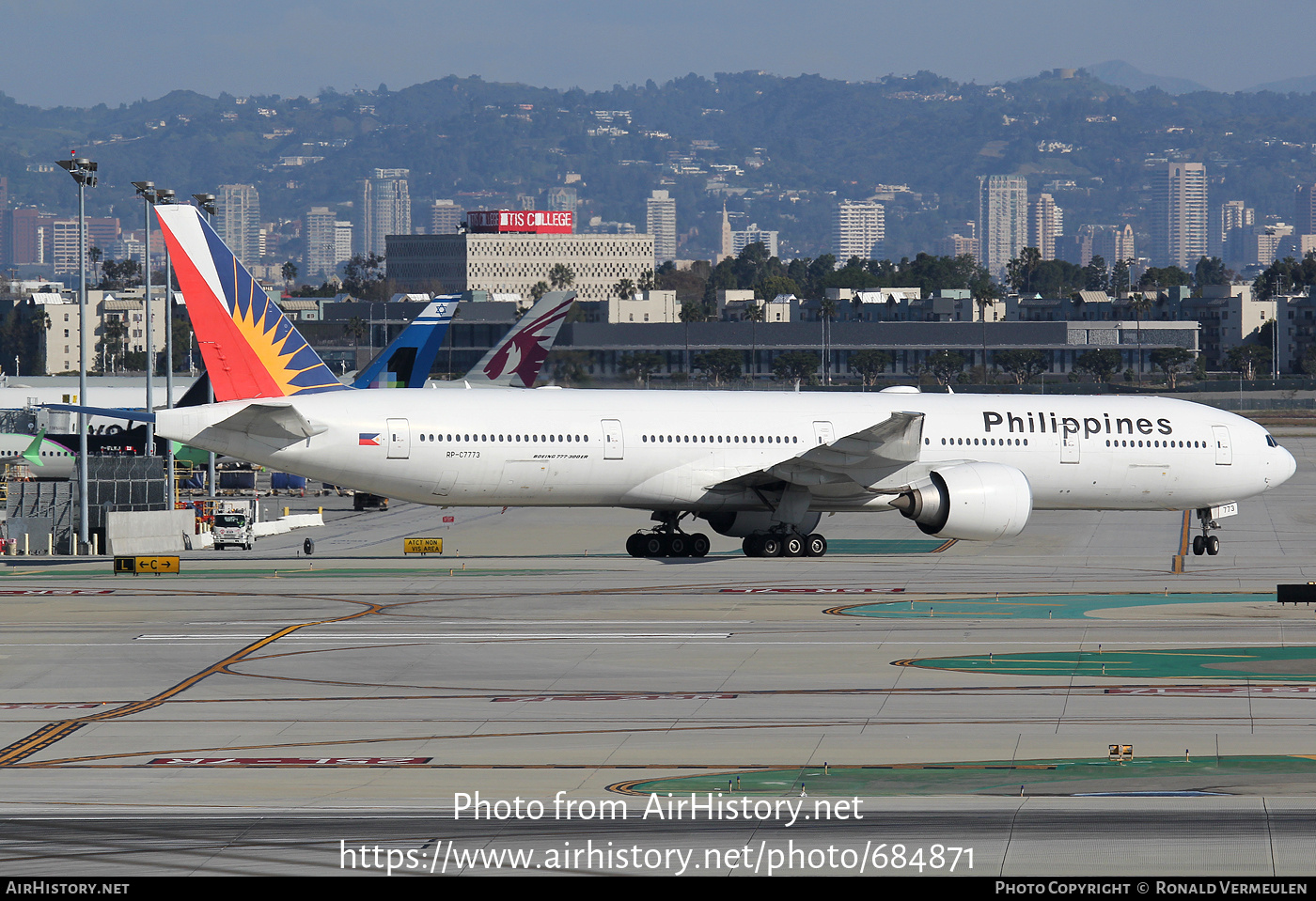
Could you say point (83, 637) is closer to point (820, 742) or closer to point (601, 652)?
point (601, 652)

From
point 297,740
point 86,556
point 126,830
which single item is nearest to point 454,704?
point 297,740

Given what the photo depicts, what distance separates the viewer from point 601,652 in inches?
966

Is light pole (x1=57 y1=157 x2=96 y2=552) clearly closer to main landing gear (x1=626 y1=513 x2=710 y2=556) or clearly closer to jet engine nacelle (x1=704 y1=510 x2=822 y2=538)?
main landing gear (x1=626 y1=513 x2=710 y2=556)

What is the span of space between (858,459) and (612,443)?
579 cm

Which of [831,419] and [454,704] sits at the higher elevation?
[831,419]

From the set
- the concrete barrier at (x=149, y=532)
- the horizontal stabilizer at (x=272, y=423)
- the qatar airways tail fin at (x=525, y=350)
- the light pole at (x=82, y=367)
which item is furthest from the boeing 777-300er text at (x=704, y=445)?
the qatar airways tail fin at (x=525, y=350)

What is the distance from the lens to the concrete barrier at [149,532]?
44.8 m

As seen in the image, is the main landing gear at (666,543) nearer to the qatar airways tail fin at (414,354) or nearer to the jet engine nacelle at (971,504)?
the jet engine nacelle at (971,504)

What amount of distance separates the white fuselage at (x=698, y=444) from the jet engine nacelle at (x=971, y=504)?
155 cm

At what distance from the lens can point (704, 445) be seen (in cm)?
3806

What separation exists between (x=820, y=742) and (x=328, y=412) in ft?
66.2

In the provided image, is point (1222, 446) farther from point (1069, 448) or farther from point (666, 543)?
point (666, 543)

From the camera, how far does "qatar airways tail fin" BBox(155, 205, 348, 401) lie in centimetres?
3562

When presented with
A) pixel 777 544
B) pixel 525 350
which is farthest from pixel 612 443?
pixel 525 350
